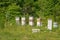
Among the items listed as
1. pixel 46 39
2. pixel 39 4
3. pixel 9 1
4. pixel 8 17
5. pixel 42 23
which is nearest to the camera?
pixel 46 39

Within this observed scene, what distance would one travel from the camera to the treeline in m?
12.3

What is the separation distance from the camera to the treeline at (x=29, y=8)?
12289 millimetres

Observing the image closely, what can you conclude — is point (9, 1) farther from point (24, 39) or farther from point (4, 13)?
point (24, 39)

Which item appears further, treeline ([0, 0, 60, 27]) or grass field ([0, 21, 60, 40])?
treeline ([0, 0, 60, 27])

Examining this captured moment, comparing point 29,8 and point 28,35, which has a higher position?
point 29,8

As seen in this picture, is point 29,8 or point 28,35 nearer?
point 28,35

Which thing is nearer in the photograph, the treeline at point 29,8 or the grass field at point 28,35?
the grass field at point 28,35

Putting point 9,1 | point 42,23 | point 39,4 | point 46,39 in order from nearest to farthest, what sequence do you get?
point 46,39 < point 42,23 < point 39,4 < point 9,1

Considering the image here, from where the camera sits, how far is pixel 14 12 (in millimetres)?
14148

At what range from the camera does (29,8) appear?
1511 centimetres

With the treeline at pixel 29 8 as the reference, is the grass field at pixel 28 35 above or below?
below

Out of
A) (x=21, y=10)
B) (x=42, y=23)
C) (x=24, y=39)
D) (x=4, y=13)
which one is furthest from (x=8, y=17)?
(x=24, y=39)

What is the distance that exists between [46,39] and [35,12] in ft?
25.7

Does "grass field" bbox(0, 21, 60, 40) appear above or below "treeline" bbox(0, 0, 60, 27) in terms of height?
below
